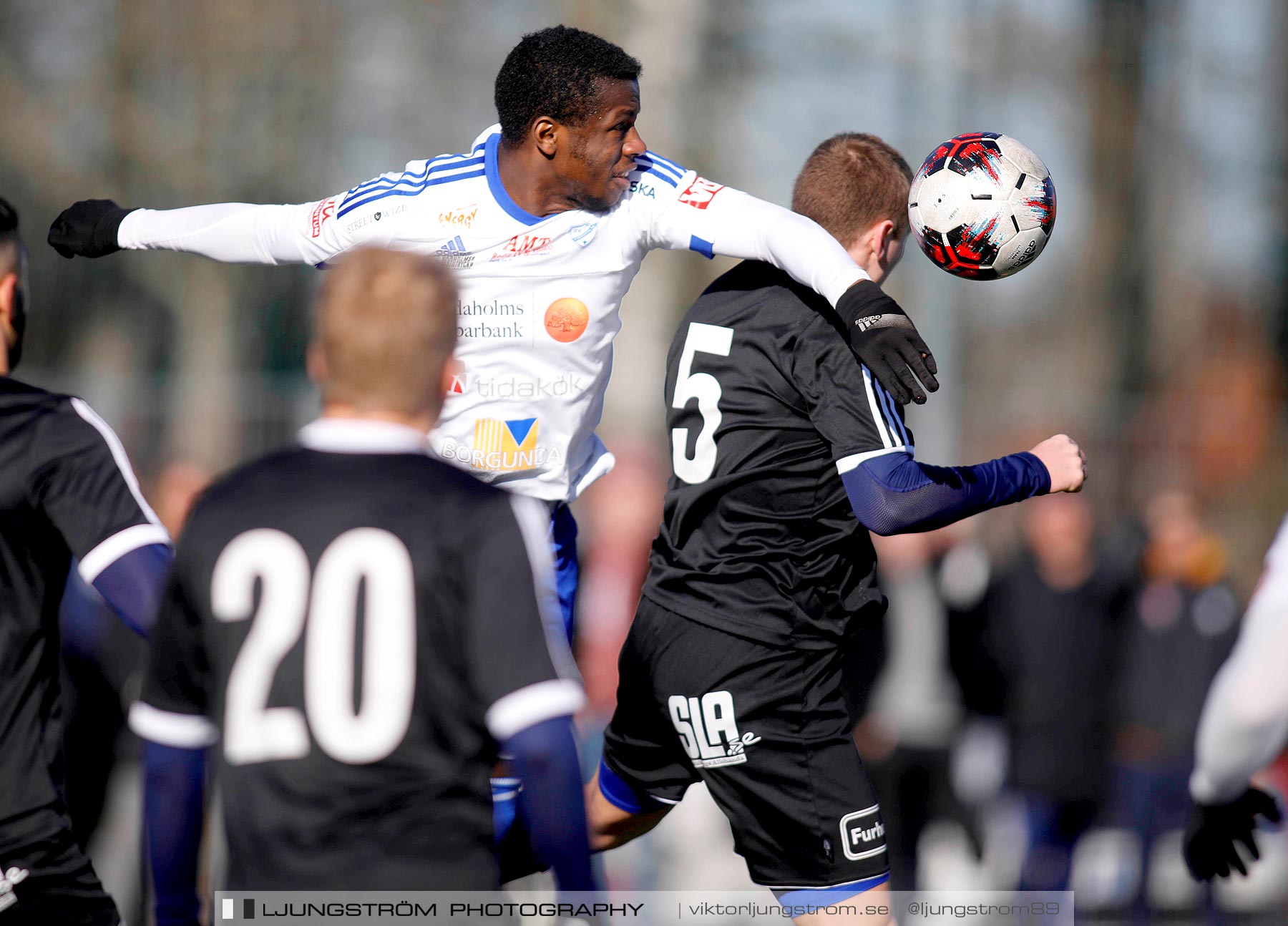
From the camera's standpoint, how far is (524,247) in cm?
425

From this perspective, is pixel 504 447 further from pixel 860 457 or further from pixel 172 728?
pixel 172 728

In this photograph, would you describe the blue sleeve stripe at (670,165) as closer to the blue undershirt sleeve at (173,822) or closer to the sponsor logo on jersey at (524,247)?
the sponsor logo on jersey at (524,247)

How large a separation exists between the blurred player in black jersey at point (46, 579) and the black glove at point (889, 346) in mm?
1893

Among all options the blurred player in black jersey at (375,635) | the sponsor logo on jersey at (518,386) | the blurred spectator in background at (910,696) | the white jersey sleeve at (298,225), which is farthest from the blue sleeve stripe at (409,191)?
the blurred spectator in background at (910,696)

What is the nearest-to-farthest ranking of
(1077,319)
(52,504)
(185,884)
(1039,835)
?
(185,884)
(52,504)
(1039,835)
(1077,319)

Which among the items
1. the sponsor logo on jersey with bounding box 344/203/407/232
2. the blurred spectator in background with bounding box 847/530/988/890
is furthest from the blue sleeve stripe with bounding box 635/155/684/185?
the blurred spectator in background with bounding box 847/530/988/890

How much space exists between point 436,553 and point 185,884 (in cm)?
87

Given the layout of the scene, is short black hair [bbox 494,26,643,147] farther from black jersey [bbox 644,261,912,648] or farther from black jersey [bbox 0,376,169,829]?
black jersey [bbox 0,376,169,829]

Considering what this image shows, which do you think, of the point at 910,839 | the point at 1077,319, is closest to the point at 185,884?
the point at 910,839

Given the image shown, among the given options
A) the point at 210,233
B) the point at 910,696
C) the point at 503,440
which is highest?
the point at 210,233

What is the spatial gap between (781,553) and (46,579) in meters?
2.08

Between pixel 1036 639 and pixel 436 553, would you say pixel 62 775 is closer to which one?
pixel 436 553

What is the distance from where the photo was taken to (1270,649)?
264cm

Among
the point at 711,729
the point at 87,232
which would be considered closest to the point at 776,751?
the point at 711,729
